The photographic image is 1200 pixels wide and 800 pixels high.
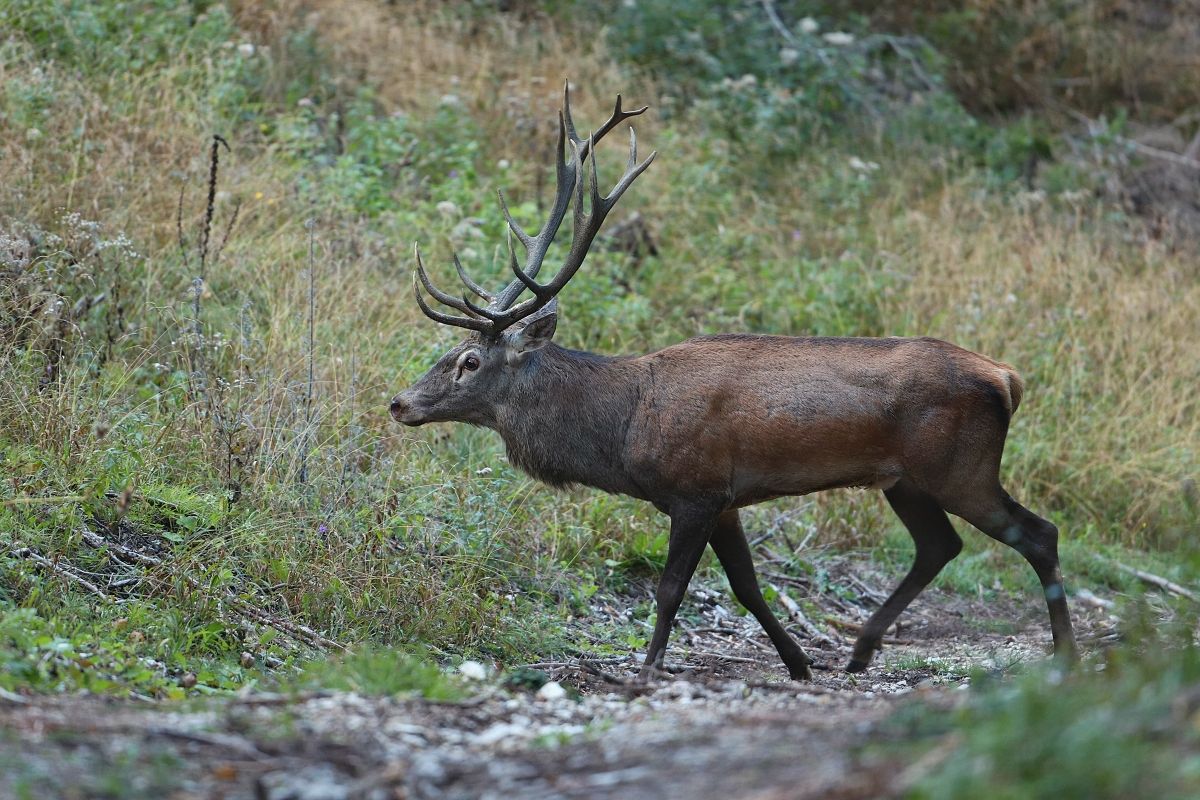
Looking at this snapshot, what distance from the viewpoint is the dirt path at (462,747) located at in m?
3.46

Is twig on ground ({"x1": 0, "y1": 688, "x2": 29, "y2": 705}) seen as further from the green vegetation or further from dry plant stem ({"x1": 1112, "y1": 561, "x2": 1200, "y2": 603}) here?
dry plant stem ({"x1": 1112, "y1": 561, "x2": 1200, "y2": 603})

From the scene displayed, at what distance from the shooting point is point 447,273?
10.3 m

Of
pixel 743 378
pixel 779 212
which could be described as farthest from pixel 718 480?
pixel 779 212

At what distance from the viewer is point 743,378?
22.9 ft

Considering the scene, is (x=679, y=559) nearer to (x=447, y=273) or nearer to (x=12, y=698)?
(x=12, y=698)

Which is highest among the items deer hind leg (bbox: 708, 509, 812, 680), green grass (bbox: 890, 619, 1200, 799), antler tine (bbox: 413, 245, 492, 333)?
antler tine (bbox: 413, 245, 492, 333)

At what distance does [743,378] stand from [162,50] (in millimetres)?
7367

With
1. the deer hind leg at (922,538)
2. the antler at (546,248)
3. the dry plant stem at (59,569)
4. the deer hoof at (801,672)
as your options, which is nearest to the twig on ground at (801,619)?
the deer hind leg at (922,538)

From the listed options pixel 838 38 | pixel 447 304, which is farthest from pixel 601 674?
pixel 838 38

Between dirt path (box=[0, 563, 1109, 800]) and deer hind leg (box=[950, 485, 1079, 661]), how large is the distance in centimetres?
164

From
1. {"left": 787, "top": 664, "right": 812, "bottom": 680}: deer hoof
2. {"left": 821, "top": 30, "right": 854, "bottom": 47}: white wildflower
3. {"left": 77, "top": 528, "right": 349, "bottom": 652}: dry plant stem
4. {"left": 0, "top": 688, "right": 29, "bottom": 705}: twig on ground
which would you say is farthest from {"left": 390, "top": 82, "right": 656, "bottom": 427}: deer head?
{"left": 821, "top": 30, "right": 854, "bottom": 47}: white wildflower

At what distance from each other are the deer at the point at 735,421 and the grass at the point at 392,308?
61 centimetres

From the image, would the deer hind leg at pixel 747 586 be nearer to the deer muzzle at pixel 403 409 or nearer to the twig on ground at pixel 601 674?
the twig on ground at pixel 601 674

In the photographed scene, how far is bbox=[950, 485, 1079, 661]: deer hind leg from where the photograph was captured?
22.5ft
